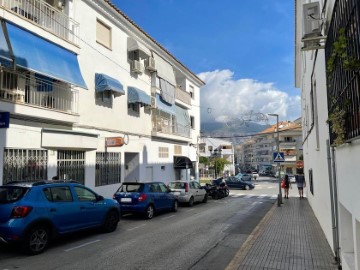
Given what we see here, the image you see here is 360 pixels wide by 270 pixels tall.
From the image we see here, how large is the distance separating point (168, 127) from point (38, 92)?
1265 centimetres

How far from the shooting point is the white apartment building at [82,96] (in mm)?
11211

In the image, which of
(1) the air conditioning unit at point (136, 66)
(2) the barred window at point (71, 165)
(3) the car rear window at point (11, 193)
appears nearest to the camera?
(3) the car rear window at point (11, 193)

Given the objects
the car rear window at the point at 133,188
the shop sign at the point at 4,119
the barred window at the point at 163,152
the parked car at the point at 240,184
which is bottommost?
the parked car at the point at 240,184

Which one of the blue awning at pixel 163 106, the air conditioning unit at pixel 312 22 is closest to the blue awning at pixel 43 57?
the blue awning at pixel 163 106

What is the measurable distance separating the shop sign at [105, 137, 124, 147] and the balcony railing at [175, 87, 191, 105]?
10612mm

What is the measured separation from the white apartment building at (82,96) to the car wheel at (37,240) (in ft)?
12.6

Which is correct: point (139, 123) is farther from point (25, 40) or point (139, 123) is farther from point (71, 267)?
point (71, 267)

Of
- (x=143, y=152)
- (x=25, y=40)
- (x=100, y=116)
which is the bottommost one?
(x=143, y=152)

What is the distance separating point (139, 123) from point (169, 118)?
5.09m

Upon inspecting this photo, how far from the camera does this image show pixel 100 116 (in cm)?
1611

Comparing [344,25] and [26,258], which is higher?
[344,25]

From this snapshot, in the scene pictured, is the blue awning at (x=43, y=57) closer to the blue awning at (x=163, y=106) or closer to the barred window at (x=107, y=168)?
the barred window at (x=107, y=168)

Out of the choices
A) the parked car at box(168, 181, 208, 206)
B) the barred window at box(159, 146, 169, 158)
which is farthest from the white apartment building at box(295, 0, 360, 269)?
the barred window at box(159, 146, 169, 158)

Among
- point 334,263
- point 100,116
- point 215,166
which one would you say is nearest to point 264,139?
point 215,166
